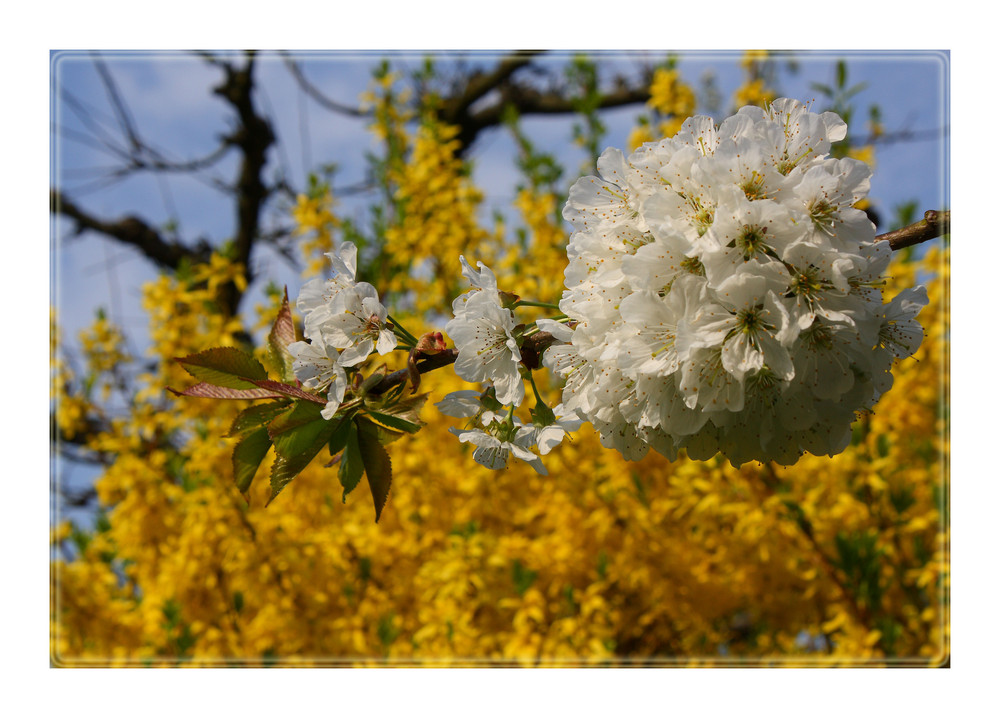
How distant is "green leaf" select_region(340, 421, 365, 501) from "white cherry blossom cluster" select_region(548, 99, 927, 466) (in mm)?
168

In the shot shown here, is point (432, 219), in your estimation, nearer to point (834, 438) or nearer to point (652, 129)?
point (652, 129)

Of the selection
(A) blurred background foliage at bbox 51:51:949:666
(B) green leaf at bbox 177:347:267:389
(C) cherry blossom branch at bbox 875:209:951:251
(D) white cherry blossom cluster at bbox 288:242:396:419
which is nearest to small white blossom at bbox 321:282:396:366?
(D) white cherry blossom cluster at bbox 288:242:396:419

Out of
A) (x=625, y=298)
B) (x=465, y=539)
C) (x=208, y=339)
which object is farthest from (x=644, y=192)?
(x=208, y=339)

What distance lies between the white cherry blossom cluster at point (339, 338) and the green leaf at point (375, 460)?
0.07 meters

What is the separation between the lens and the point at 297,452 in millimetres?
799

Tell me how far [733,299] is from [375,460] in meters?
0.44

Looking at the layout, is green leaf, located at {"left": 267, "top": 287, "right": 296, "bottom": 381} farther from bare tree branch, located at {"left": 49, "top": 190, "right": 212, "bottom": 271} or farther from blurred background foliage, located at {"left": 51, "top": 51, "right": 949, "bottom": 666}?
bare tree branch, located at {"left": 49, "top": 190, "right": 212, "bottom": 271}

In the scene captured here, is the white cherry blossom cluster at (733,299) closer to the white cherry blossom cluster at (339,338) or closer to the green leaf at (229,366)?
the white cherry blossom cluster at (339,338)

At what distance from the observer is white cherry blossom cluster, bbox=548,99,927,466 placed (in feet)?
2.13

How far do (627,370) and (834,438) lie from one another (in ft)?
0.82

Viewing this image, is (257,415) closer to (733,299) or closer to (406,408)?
(406,408)

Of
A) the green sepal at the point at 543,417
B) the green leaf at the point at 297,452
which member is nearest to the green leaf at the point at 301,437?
the green leaf at the point at 297,452

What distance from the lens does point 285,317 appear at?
923mm

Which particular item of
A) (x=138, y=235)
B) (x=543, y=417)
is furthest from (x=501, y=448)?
(x=138, y=235)
